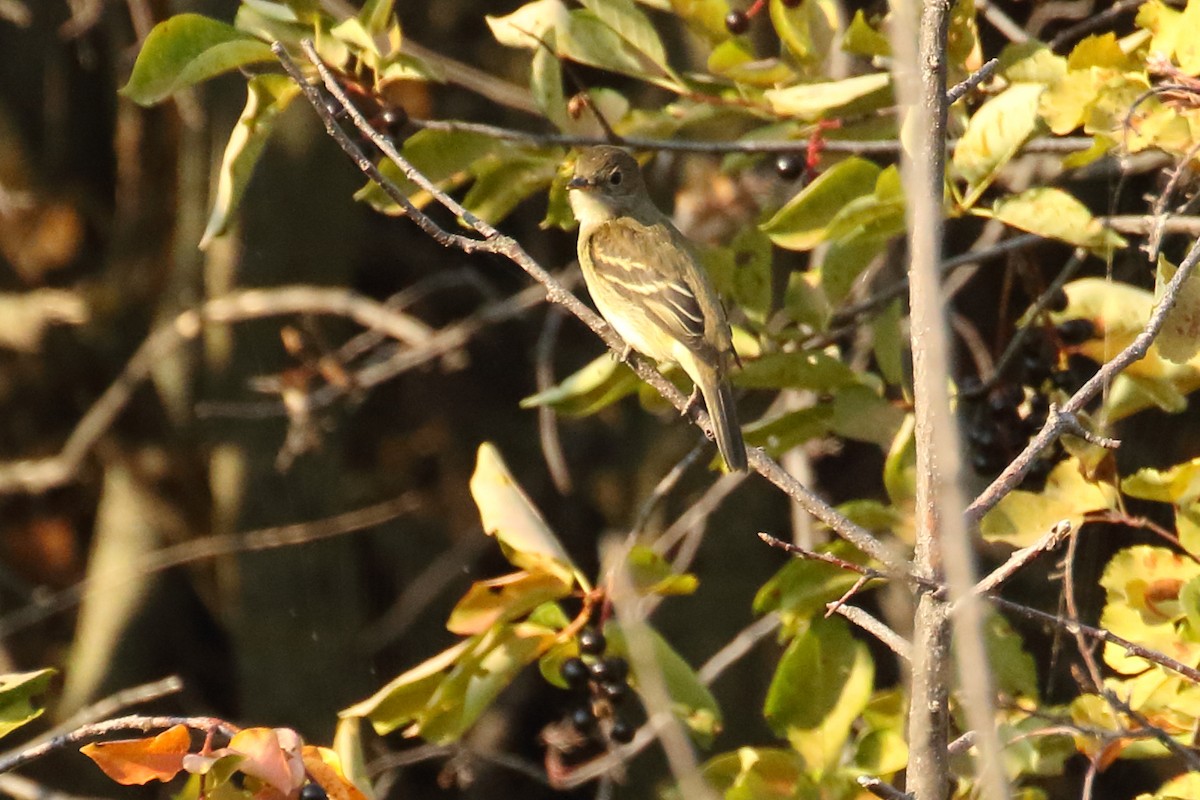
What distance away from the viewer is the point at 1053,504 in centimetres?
296

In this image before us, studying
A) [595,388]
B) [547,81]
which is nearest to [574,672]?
[595,388]

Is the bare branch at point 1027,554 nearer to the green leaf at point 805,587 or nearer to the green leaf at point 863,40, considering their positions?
the green leaf at point 805,587

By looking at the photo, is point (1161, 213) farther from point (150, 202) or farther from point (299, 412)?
point (150, 202)

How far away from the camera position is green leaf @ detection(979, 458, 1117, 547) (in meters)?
2.95

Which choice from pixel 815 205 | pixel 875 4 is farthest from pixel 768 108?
pixel 875 4

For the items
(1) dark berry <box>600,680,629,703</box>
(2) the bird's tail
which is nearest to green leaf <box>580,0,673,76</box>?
(2) the bird's tail

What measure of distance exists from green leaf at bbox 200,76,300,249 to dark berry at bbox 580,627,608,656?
1.14 metres

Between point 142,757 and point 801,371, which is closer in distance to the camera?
point 142,757

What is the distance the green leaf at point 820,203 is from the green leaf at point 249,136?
1068mm

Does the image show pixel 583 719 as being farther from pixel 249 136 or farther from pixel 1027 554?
pixel 1027 554

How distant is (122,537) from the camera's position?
22.2 feet

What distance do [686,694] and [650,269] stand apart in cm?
185

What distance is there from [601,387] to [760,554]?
2.33 m

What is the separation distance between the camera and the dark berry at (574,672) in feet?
10.4
